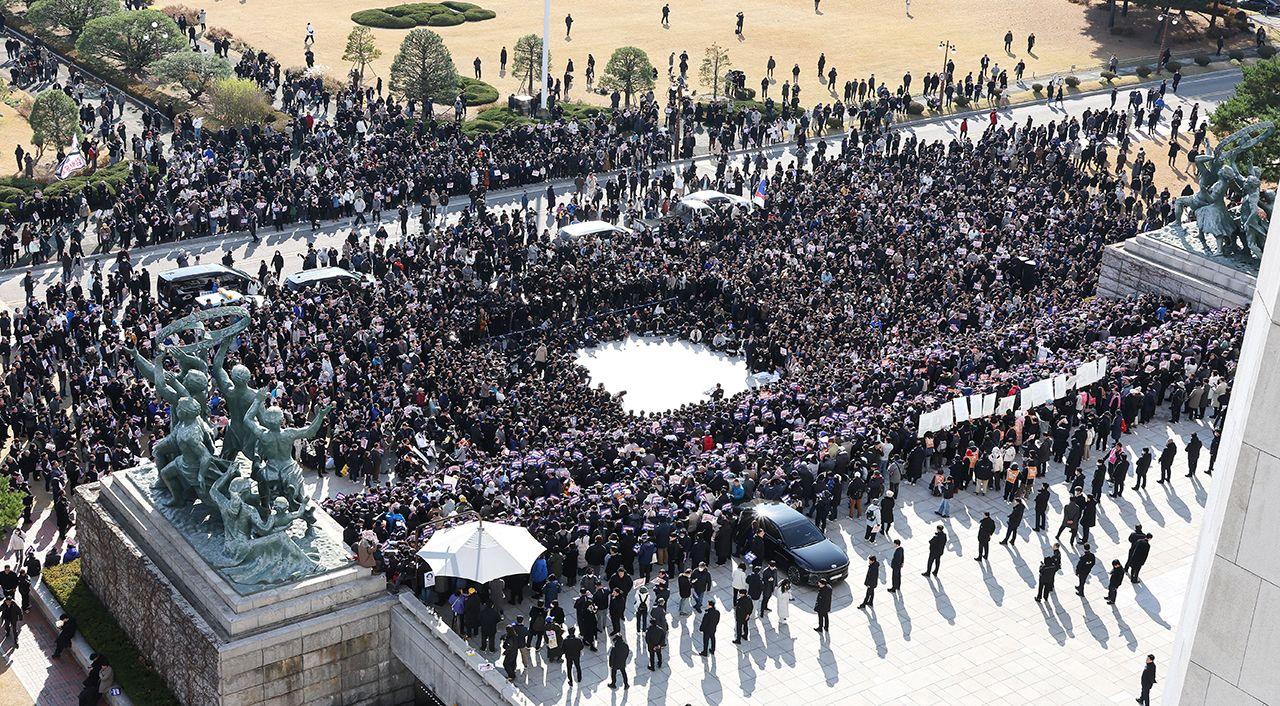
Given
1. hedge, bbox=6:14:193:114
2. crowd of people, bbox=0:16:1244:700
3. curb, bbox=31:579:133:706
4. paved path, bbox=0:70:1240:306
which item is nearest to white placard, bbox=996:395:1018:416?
crowd of people, bbox=0:16:1244:700

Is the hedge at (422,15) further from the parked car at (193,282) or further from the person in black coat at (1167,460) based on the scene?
the person in black coat at (1167,460)

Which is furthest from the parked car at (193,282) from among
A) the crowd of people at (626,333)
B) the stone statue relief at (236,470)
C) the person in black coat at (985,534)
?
the person in black coat at (985,534)

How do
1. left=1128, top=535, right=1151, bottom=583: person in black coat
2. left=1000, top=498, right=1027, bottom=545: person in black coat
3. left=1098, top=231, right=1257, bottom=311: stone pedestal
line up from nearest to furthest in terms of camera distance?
1. left=1128, top=535, right=1151, bottom=583: person in black coat
2. left=1000, top=498, right=1027, bottom=545: person in black coat
3. left=1098, top=231, right=1257, bottom=311: stone pedestal

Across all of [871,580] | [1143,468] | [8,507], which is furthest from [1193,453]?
[8,507]

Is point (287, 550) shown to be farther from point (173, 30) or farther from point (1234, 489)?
point (173, 30)

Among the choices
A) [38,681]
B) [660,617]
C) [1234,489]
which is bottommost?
[38,681]

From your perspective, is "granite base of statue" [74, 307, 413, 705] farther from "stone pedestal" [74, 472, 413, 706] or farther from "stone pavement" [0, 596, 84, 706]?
"stone pavement" [0, 596, 84, 706]

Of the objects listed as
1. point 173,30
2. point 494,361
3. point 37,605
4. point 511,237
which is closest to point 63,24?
point 173,30

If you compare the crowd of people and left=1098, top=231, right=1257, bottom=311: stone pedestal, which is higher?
left=1098, top=231, right=1257, bottom=311: stone pedestal

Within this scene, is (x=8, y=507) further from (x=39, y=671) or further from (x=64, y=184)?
(x=64, y=184)
